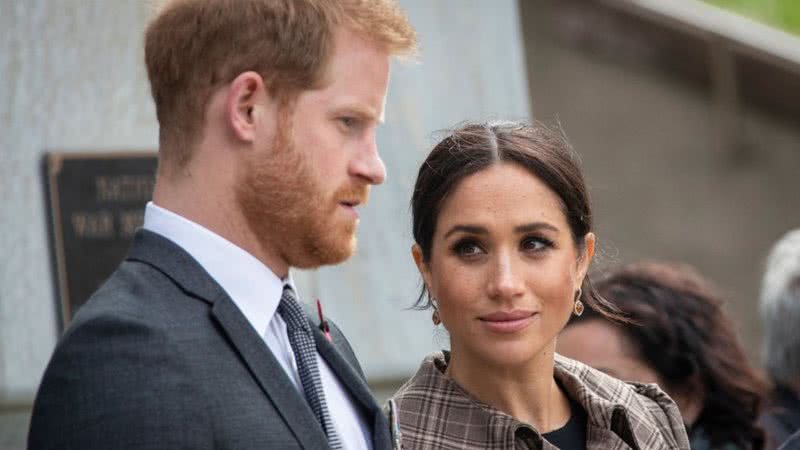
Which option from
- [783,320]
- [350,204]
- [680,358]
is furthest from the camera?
[783,320]

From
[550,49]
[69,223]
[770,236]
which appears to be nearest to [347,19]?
[69,223]

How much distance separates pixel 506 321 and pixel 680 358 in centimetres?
149

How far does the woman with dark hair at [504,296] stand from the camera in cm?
318

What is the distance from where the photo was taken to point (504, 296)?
314 cm

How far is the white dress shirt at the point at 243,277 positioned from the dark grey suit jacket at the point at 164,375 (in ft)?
0.08

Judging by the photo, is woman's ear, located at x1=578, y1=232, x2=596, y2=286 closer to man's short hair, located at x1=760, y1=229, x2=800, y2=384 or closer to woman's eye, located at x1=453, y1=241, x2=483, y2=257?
woman's eye, located at x1=453, y1=241, x2=483, y2=257

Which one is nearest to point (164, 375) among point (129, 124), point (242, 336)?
point (242, 336)

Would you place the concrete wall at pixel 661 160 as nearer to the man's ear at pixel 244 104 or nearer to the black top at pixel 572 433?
the black top at pixel 572 433

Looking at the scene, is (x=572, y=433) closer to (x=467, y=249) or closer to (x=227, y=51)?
(x=467, y=249)

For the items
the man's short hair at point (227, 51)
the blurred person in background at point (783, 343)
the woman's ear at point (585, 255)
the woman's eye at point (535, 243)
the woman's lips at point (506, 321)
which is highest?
the man's short hair at point (227, 51)

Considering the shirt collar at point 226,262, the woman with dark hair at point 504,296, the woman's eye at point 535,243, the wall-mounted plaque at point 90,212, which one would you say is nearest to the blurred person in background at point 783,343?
the woman with dark hair at point 504,296

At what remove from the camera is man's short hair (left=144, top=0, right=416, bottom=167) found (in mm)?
2656

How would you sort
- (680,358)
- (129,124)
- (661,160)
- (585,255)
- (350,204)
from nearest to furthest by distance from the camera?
(350,204), (585,255), (680,358), (129,124), (661,160)

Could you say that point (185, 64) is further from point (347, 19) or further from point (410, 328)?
point (410, 328)
